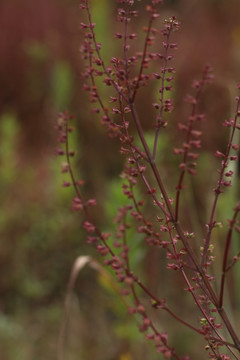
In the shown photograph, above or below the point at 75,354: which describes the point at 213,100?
above

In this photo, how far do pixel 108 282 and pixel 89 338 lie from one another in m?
0.76

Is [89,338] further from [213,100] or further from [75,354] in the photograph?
[213,100]

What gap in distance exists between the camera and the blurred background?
200 cm

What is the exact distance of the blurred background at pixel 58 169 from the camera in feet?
6.56

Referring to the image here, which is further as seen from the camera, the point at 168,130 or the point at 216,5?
the point at 216,5

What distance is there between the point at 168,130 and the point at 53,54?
1.36 metres

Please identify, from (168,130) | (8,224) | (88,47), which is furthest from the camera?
(168,130)

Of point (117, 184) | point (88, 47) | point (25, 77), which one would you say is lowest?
point (25, 77)

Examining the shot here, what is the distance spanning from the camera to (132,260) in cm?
145

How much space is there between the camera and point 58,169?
7.80 ft

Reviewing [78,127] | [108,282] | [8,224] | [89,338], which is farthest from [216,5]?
[108,282]

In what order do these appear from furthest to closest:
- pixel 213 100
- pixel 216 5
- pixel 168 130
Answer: pixel 216 5 → pixel 213 100 → pixel 168 130

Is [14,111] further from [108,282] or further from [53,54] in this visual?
[108,282]

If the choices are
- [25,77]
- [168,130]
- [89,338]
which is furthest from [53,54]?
[89,338]
